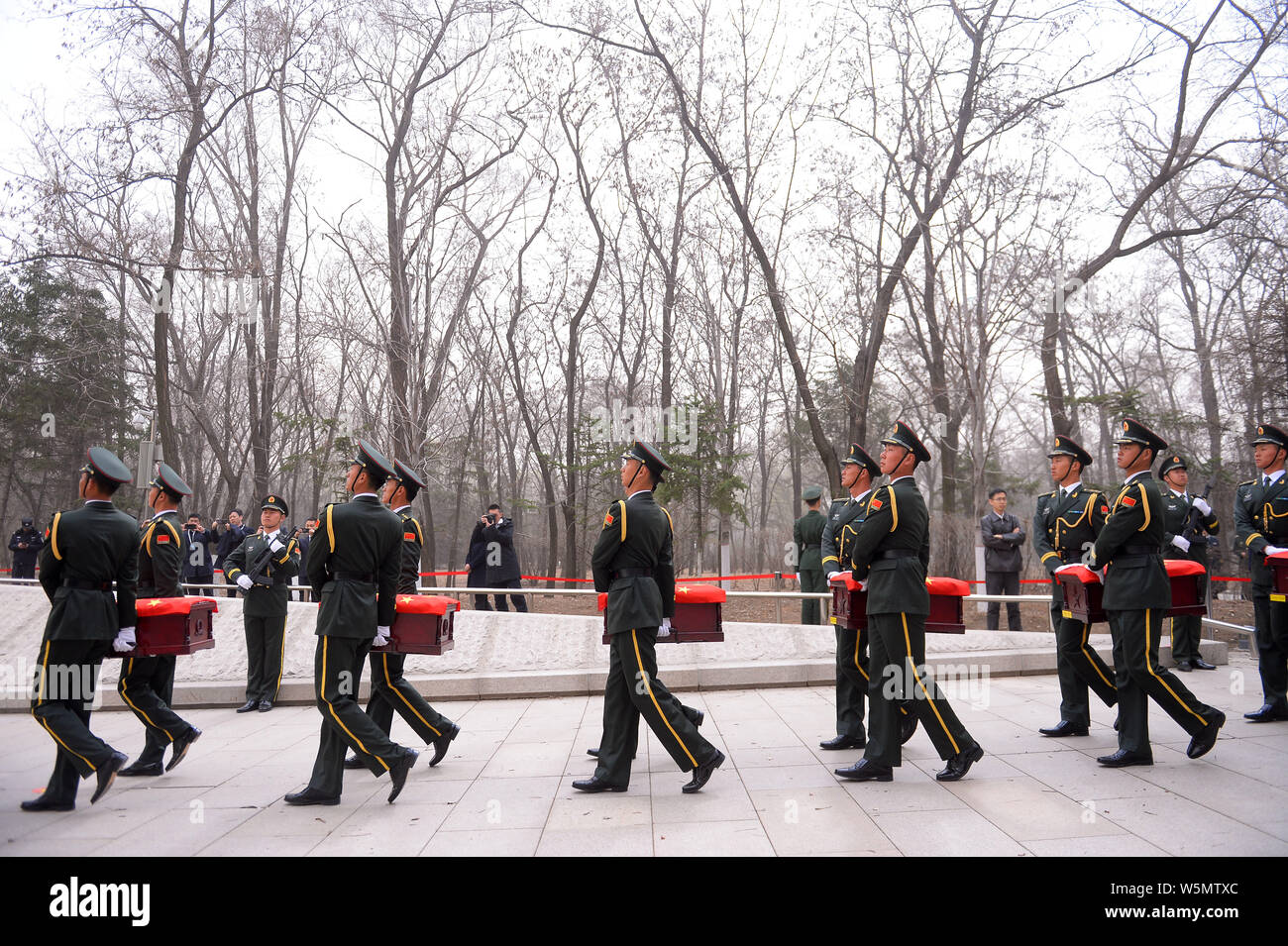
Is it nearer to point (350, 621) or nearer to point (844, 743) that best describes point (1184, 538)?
point (844, 743)

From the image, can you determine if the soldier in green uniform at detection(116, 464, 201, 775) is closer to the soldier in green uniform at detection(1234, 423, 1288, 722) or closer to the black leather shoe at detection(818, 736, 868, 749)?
the black leather shoe at detection(818, 736, 868, 749)

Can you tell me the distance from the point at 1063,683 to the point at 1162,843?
2.65 meters

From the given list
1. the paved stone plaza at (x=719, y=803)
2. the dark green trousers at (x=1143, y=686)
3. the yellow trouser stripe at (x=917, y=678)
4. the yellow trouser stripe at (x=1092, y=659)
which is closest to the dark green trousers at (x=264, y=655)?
the paved stone plaza at (x=719, y=803)

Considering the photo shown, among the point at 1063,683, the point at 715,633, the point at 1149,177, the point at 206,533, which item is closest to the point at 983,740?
the point at 1063,683

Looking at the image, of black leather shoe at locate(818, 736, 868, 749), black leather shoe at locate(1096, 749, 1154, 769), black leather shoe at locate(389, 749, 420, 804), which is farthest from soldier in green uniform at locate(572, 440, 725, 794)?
black leather shoe at locate(1096, 749, 1154, 769)

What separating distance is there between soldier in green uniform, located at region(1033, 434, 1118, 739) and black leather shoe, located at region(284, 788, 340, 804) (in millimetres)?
5121

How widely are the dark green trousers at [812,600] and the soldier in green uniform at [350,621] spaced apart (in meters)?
6.31

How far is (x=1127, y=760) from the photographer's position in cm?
531

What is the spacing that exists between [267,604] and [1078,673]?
742 centimetres

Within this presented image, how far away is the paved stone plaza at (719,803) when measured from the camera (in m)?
4.09

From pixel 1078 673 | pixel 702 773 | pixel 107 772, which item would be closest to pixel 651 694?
pixel 702 773

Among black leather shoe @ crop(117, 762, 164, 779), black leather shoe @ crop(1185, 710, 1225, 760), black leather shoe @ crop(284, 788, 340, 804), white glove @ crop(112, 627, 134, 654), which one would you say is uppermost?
white glove @ crop(112, 627, 134, 654)

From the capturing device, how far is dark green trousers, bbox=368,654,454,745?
226 inches

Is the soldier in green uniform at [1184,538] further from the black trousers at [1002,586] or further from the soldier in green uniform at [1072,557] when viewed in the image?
the black trousers at [1002,586]
